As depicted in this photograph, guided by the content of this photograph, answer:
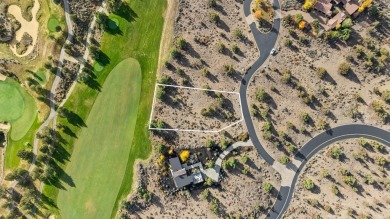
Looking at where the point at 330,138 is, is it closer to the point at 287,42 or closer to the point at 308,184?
the point at 308,184

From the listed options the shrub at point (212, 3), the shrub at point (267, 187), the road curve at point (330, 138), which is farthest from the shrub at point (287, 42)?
the shrub at point (267, 187)

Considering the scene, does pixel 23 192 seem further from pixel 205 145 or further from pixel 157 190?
pixel 205 145

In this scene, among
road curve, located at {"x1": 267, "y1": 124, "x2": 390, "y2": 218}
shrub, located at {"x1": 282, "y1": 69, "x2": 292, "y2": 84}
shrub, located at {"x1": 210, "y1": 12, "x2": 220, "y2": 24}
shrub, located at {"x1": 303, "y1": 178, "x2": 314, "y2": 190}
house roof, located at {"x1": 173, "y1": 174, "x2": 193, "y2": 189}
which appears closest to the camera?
shrub, located at {"x1": 210, "y1": 12, "x2": 220, "y2": 24}

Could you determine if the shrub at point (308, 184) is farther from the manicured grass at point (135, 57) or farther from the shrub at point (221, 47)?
the manicured grass at point (135, 57)

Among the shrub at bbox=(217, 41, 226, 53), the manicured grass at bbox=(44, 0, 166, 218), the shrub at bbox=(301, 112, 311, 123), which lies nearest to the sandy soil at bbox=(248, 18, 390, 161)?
the shrub at bbox=(301, 112, 311, 123)

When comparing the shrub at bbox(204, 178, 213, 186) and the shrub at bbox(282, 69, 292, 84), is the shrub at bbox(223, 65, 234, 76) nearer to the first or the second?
the shrub at bbox(282, 69, 292, 84)
